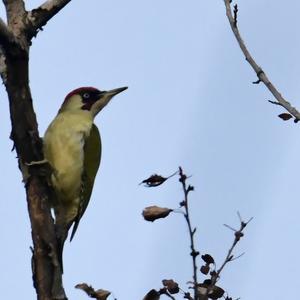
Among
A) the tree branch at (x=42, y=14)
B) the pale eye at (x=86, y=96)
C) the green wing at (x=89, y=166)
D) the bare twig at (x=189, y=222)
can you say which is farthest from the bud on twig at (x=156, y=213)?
the pale eye at (x=86, y=96)

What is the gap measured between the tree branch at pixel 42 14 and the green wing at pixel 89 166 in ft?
4.58

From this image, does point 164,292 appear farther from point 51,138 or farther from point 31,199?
point 51,138

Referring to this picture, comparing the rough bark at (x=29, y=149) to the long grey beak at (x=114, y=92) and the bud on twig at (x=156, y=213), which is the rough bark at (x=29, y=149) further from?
the long grey beak at (x=114, y=92)

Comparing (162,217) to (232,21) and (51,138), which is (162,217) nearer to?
(232,21)

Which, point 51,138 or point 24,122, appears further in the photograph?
point 51,138

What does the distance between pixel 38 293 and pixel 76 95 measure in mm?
2593

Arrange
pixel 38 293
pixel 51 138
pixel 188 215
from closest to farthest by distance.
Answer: pixel 188 215 < pixel 38 293 < pixel 51 138

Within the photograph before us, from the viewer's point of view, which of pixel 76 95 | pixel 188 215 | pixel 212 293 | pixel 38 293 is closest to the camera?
pixel 212 293

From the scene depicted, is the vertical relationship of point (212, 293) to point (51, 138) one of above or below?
below

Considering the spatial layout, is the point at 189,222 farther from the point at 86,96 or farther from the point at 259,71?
the point at 86,96

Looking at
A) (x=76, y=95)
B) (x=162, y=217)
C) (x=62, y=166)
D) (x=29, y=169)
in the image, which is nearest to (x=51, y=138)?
(x=62, y=166)

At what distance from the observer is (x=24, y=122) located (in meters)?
4.36

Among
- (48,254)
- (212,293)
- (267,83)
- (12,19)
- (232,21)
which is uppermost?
(12,19)

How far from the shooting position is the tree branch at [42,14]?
4609mm
